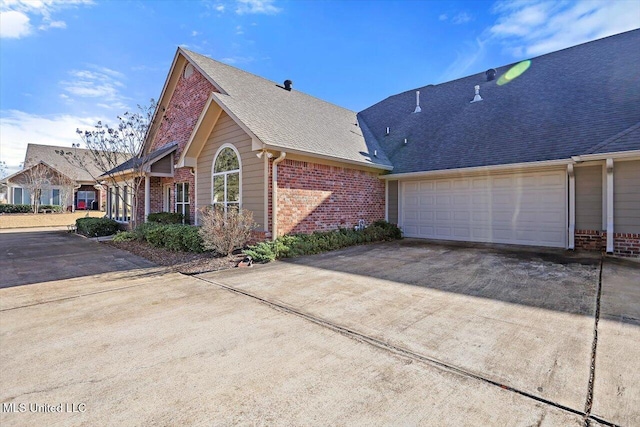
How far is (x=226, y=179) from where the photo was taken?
34.2 ft

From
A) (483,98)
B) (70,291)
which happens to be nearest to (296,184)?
(70,291)

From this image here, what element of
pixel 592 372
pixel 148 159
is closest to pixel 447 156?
pixel 592 372

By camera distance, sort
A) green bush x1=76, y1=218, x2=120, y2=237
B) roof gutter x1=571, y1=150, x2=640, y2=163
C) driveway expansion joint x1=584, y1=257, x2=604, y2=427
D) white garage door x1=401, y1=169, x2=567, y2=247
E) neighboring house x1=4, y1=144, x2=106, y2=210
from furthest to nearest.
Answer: neighboring house x1=4, y1=144, x2=106, y2=210 → green bush x1=76, y1=218, x2=120, y2=237 → white garage door x1=401, y1=169, x2=567, y2=247 → roof gutter x1=571, y1=150, x2=640, y2=163 → driveway expansion joint x1=584, y1=257, x2=604, y2=427

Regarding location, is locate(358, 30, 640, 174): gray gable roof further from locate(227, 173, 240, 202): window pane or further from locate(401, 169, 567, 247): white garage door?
locate(227, 173, 240, 202): window pane

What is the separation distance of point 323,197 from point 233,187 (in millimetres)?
3027

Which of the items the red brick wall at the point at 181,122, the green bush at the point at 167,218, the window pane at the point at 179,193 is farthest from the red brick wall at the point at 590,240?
the window pane at the point at 179,193

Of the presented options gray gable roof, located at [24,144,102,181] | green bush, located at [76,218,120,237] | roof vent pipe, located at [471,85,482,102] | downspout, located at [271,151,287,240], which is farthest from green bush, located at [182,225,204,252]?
gray gable roof, located at [24,144,102,181]

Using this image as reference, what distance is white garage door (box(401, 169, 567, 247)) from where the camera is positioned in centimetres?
960

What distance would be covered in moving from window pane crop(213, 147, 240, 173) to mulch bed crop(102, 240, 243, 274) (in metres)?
3.04

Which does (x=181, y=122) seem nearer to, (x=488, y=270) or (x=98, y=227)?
(x=98, y=227)

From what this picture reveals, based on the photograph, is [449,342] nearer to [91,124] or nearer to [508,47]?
[91,124]

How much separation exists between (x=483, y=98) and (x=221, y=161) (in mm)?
11598

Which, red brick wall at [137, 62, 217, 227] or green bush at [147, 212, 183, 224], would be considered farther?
red brick wall at [137, 62, 217, 227]

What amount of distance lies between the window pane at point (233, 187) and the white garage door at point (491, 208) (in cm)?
690
